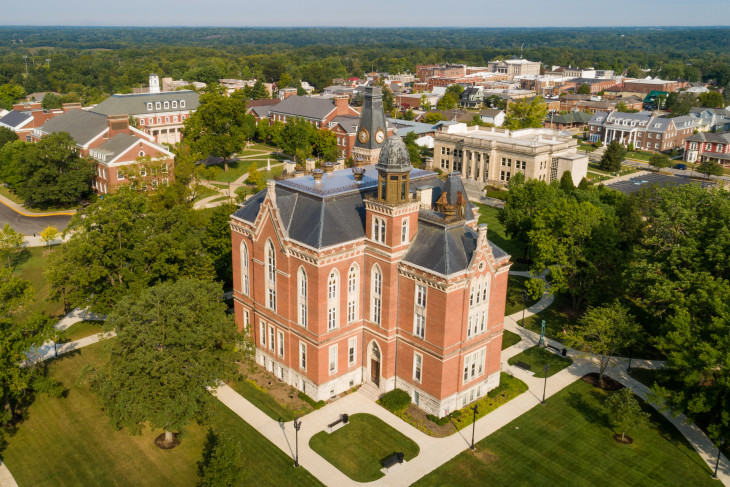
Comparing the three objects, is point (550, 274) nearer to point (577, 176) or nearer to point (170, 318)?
point (170, 318)

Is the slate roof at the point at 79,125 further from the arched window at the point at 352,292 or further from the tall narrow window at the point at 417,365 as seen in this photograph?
the tall narrow window at the point at 417,365

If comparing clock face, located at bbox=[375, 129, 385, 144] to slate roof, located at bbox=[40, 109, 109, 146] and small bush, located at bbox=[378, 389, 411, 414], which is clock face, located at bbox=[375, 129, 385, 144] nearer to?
small bush, located at bbox=[378, 389, 411, 414]

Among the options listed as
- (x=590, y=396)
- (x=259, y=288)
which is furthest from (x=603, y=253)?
(x=259, y=288)

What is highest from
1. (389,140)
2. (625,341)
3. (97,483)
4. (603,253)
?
(389,140)

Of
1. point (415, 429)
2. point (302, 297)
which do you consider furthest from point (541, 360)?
point (302, 297)

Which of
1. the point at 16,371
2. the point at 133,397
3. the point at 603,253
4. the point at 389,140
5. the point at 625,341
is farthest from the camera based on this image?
the point at 603,253

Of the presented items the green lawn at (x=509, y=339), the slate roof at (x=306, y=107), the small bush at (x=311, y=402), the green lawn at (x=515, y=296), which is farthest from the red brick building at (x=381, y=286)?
the slate roof at (x=306, y=107)
